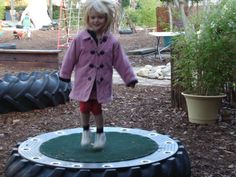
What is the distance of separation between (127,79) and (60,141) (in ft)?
2.64

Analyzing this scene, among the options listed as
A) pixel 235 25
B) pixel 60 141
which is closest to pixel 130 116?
pixel 235 25

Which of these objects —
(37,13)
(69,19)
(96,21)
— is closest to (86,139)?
(96,21)

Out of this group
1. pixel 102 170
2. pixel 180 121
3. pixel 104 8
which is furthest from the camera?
pixel 180 121

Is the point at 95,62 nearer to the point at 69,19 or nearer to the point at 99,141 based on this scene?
the point at 99,141

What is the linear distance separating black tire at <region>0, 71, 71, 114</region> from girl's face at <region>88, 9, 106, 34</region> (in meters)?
2.79

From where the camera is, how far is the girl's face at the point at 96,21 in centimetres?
339

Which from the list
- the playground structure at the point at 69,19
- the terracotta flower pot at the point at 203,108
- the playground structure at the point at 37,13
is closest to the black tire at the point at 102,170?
the terracotta flower pot at the point at 203,108

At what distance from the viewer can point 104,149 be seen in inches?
141

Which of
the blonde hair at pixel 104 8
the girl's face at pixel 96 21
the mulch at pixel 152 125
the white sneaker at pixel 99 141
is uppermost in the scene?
the blonde hair at pixel 104 8

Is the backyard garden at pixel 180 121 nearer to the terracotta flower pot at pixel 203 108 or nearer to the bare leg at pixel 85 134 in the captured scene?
the terracotta flower pot at pixel 203 108

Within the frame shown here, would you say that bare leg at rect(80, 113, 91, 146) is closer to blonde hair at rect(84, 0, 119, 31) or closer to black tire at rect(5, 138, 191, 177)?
black tire at rect(5, 138, 191, 177)

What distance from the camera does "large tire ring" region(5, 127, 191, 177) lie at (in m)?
3.02

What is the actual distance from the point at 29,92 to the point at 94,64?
2774mm

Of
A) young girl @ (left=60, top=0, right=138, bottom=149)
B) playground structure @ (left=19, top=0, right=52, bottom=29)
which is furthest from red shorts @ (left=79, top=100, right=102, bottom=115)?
playground structure @ (left=19, top=0, right=52, bottom=29)
